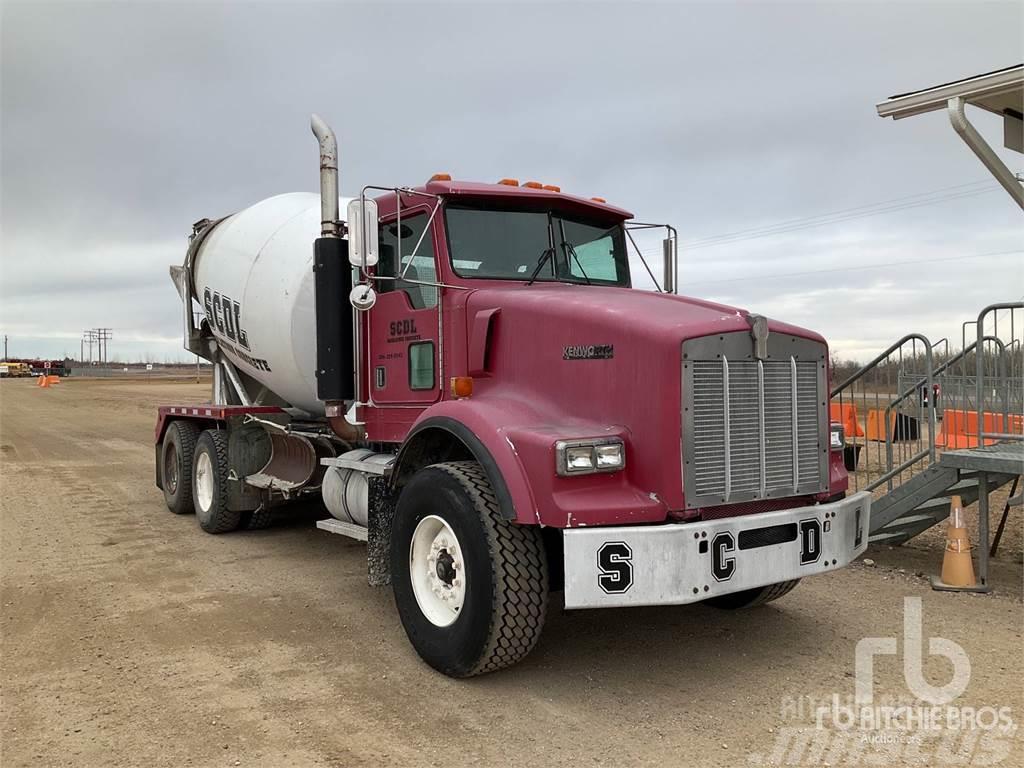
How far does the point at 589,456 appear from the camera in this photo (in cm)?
396

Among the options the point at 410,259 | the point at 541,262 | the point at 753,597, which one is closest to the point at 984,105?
the point at 541,262

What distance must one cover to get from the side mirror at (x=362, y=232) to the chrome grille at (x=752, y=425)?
219 cm

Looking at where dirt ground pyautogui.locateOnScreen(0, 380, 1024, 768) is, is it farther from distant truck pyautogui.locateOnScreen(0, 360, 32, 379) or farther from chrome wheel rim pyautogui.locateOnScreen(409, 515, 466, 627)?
distant truck pyautogui.locateOnScreen(0, 360, 32, 379)

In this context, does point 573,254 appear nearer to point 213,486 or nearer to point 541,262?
point 541,262

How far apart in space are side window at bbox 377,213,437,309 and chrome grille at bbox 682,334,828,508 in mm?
2086

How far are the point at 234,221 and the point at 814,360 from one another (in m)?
6.57

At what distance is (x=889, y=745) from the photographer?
3.61 metres

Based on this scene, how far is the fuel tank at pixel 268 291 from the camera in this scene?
7.17 metres

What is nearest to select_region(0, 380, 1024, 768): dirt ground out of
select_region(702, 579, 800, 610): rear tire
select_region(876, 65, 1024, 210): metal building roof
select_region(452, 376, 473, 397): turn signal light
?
select_region(702, 579, 800, 610): rear tire

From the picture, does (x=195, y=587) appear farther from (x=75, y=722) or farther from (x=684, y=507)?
(x=684, y=507)

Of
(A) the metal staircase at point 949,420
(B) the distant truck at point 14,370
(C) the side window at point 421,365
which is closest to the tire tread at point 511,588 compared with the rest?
(C) the side window at point 421,365

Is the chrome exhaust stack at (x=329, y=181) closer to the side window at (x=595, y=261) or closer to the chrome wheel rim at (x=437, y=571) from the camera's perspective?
the side window at (x=595, y=261)

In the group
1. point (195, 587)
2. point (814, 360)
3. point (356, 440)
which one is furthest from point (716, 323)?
point (195, 587)

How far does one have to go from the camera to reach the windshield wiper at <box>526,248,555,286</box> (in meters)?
5.36
